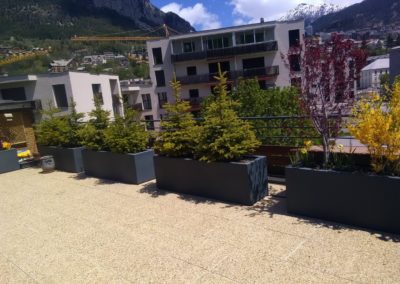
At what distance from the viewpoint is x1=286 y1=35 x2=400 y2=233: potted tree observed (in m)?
4.17

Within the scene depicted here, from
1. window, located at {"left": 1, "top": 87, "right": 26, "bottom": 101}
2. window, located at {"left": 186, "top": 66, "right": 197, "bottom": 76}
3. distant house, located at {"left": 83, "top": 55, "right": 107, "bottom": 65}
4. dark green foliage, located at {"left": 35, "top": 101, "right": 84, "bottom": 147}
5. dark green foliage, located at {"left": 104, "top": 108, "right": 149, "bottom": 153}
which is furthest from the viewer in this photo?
distant house, located at {"left": 83, "top": 55, "right": 107, "bottom": 65}

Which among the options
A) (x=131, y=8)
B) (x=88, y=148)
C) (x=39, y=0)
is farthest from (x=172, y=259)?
(x=131, y=8)

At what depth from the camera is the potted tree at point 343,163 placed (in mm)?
4172

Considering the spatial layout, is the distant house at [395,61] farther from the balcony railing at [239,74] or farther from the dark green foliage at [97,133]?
the dark green foliage at [97,133]

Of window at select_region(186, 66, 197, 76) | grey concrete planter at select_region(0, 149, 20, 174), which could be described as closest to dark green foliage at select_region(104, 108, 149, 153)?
grey concrete planter at select_region(0, 149, 20, 174)

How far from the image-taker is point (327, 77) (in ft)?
15.6

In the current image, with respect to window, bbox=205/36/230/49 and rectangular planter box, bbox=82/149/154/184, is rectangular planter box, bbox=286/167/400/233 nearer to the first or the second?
rectangular planter box, bbox=82/149/154/184

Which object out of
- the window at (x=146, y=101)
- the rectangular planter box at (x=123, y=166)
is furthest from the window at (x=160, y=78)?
the rectangular planter box at (x=123, y=166)

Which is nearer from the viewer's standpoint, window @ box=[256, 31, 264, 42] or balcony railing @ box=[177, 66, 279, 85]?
balcony railing @ box=[177, 66, 279, 85]

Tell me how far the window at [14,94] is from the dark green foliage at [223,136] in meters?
27.5

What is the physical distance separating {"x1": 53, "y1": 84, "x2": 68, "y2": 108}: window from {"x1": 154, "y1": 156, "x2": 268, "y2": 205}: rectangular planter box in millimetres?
26480

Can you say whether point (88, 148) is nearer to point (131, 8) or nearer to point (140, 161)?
point (140, 161)

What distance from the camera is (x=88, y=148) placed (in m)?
8.91

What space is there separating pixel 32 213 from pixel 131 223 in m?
2.38
